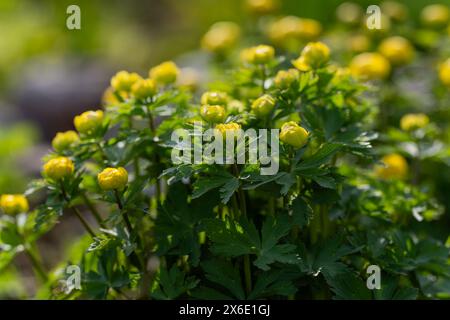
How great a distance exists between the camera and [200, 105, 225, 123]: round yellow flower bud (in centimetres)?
154

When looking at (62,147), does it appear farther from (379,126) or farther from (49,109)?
(49,109)

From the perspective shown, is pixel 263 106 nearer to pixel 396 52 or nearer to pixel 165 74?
pixel 165 74

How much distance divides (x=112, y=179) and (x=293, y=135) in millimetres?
420

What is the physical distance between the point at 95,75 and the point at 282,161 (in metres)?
3.14

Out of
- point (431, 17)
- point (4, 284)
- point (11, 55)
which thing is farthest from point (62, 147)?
point (11, 55)

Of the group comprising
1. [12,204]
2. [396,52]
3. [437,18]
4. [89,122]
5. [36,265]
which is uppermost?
[437,18]

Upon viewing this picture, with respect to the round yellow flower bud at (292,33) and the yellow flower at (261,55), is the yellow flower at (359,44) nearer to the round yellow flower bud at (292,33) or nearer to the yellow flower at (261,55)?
the round yellow flower bud at (292,33)

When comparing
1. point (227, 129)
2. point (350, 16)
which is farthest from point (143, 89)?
point (350, 16)

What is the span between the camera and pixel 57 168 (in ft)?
5.38

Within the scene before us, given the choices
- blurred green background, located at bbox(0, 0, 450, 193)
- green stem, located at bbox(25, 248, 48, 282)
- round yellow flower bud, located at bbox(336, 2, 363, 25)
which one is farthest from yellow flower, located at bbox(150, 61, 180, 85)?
blurred green background, located at bbox(0, 0, 450, 193)

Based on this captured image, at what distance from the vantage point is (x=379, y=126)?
2539mm

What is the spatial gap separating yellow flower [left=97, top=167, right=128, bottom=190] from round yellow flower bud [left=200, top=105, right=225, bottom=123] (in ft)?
0.75

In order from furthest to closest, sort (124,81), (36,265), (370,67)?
(370,67) < (36,265) < (124,81)

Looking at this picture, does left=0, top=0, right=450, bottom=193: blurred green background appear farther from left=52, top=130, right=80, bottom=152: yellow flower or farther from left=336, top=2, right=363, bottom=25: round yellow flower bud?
left=52, top=130, right=80, bottom=152: yellow flower
